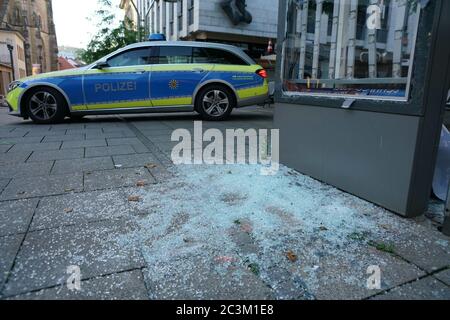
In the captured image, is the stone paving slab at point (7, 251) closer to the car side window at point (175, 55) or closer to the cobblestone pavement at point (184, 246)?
the cobblestone pavement at point (184, 246)

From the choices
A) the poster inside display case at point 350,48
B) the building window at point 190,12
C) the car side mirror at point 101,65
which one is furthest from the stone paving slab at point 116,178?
the building window at point 190,12

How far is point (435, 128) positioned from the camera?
247 cm

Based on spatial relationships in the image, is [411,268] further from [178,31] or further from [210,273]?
[178,31]

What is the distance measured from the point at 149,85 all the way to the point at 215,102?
149cm

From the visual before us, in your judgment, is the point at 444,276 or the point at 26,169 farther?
the point at 26,169

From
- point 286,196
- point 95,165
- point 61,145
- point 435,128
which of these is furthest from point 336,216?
point 61,145

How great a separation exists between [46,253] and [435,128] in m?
2.75

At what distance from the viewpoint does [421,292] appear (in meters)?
1.65

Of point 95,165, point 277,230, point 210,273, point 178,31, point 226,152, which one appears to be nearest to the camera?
point 210,273

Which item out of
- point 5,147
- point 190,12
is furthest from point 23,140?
point 190,12

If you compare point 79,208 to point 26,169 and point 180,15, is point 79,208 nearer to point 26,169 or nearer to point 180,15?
point 26,169

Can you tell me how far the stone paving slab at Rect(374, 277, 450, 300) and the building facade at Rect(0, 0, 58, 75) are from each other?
45.4 metres

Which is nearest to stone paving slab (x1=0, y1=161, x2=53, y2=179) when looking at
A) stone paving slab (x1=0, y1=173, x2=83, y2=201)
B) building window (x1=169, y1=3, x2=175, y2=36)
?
stone paving slab (x1=0, y1=173, x2=83, y2=201)

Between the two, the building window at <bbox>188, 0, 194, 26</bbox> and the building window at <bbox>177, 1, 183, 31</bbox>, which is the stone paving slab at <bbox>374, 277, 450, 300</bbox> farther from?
the building window at <bbox>177, 1, 183, 31</bbox>
